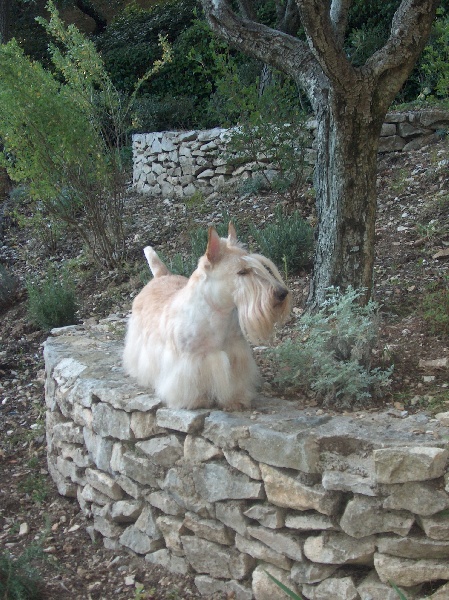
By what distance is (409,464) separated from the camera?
333 centimetres

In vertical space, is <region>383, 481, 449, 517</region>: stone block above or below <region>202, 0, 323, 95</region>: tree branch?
below

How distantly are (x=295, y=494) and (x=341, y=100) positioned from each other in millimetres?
2614

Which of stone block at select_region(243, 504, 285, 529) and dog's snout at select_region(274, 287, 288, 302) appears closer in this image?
stone block at select_region(243, 504, 285, 529)

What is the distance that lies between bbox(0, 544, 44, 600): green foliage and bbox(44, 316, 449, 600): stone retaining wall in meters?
0.63

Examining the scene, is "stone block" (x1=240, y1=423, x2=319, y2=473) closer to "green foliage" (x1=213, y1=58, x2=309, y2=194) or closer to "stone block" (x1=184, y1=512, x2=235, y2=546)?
"stone block" (x1=184, y1=512, x2=235, y2=546)

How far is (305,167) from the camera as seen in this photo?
32.6 feet

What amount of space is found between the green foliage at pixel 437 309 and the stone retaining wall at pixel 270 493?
1220 millimetres

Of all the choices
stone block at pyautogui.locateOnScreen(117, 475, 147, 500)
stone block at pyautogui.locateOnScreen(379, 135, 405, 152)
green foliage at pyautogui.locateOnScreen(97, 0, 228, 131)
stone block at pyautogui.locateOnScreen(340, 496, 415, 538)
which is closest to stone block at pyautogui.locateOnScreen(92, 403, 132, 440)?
stone block at pyautogui.locateOnScreen(117, 475, 147, 500)

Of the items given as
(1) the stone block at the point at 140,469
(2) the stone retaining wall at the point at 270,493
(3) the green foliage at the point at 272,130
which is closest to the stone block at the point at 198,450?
(2) the stone retaining wall at the point at 270,493

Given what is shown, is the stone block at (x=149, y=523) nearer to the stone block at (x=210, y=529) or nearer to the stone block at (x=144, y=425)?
the stone block at (x=210, y=529)

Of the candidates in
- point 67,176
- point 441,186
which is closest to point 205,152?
point 67,176

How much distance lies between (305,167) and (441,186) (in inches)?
82.8

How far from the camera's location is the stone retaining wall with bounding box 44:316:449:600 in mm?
3363

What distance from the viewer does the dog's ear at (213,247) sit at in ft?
13.1
